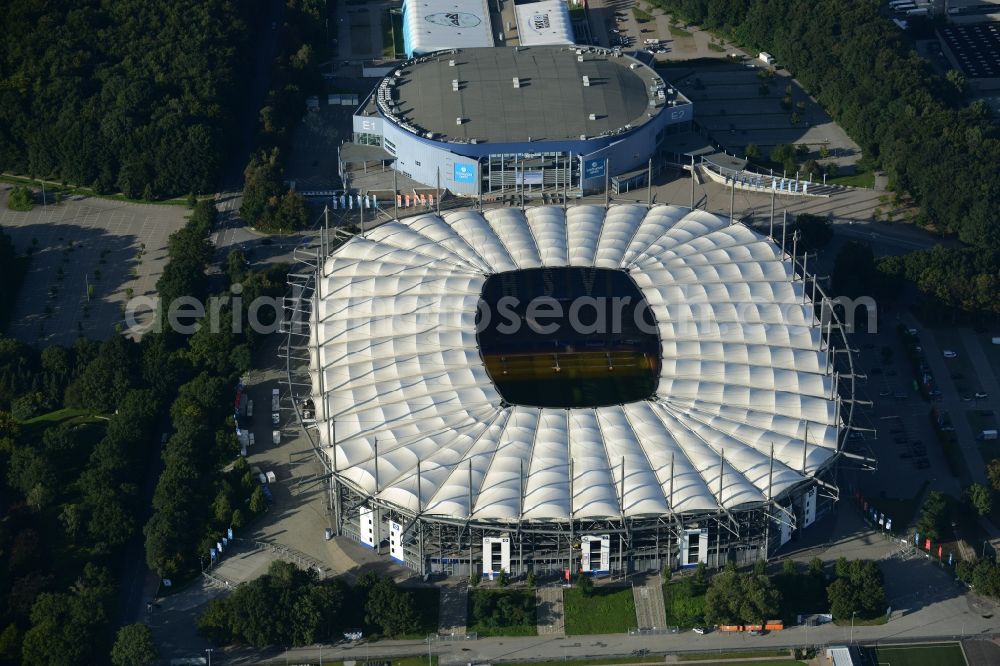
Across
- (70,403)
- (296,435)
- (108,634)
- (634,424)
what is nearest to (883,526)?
(634,424)

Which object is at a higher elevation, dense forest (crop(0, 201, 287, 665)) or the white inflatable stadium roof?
the white inflatable stadium roof

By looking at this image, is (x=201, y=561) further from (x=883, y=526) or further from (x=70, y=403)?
(x=883, y=526)

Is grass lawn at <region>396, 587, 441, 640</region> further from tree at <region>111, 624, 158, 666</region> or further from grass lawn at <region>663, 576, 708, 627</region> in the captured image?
tree at <region>111, 624, 158, 666</region>

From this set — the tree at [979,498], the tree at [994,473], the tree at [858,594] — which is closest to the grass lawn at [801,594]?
the tree at [858,594]

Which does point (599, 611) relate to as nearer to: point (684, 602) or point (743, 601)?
point (684, 602)

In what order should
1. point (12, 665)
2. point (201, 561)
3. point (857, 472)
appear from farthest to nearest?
point (857, 472), point (201, 561), point (12, 665)

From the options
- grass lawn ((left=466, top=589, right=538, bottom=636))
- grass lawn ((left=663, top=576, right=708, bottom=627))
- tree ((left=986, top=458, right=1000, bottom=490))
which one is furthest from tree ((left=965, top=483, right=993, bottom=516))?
grass lawn ((left=466, top=589, right=538, bottom=636))
